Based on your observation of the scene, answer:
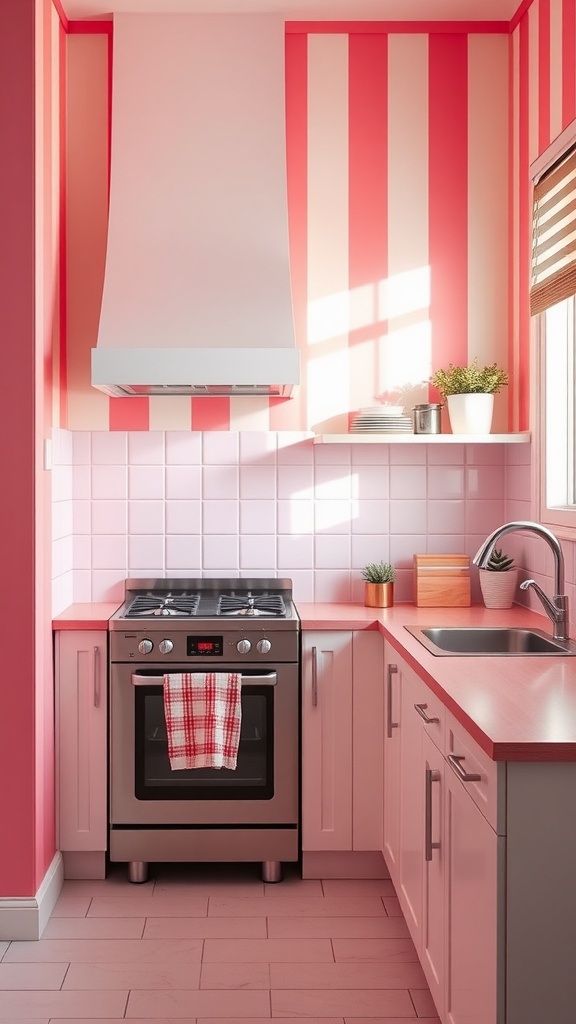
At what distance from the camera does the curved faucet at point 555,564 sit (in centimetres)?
261

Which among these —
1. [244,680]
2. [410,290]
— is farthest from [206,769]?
[410,290]

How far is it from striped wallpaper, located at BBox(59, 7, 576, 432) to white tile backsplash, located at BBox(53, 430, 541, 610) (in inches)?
4.6

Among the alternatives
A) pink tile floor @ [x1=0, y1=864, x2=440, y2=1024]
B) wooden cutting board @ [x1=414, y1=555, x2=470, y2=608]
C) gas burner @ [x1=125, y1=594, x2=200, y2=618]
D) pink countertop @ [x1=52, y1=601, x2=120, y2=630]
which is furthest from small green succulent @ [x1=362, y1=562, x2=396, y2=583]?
pink tile floor @ [x1=0, y1=864, x2=440, y2=1024]

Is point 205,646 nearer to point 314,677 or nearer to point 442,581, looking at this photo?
point 314,677

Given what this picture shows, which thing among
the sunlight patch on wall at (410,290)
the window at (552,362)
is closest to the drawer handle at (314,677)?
the window at (552,362)

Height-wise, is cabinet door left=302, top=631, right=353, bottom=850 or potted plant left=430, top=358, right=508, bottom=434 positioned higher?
potted plant left=430, top=358, right=508, bottom=434

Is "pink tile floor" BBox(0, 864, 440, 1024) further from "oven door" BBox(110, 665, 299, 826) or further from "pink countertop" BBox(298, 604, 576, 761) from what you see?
"pink countertop" BBox(298, 604, 576, 761)

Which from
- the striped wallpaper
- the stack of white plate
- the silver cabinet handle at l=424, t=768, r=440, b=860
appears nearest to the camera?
the silver cabinet handle at l=424, t=768, r=440, b=860

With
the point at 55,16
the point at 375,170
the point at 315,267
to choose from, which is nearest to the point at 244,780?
the point at 315,267

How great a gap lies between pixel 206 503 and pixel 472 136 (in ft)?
5.75

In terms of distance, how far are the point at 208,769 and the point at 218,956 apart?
627 mm

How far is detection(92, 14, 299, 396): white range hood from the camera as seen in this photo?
3.40 m

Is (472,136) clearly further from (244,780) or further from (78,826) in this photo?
(78,826)

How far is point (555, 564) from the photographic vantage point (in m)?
2.76
